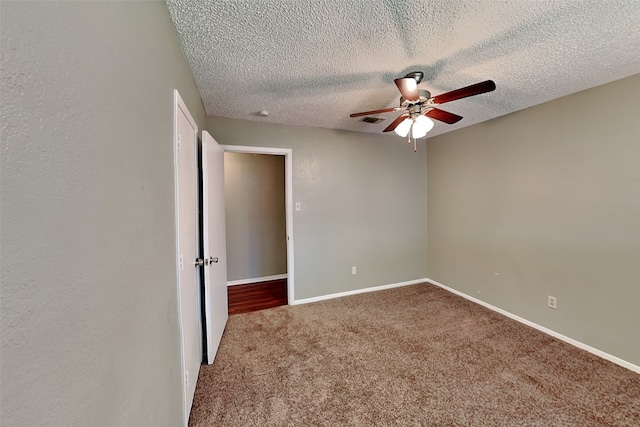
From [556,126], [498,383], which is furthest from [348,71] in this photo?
[498,383]

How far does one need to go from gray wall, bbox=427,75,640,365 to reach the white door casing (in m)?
3.24

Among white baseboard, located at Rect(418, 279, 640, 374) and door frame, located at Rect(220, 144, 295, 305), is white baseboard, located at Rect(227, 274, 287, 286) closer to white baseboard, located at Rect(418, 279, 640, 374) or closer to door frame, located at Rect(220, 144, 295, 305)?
door frame, located at Rect(220, 144, 295, 305)

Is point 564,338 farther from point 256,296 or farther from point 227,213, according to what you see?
point 227,213

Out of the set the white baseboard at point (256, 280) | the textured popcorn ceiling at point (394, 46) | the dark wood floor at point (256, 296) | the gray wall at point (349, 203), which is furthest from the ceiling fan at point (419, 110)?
the white baseboard at point (256, 280)

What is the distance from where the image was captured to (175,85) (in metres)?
1.42

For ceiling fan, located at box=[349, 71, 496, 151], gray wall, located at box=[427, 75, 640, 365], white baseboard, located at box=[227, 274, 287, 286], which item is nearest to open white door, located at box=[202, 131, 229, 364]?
ceiling fan, located at box=[349, 71, 496, 151]

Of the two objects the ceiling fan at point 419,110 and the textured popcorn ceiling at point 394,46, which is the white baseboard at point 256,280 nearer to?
the textured popcorn ceiling at point 394,46

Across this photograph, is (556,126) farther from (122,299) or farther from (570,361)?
(122,299)

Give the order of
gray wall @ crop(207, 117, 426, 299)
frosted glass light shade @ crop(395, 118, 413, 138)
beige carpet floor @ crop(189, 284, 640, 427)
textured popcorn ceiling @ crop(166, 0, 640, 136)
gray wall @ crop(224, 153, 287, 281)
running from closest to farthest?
textured popcorn ceiling @ crop(166, 0, 640, 136), beige carpet floor @ crop(189, 284, 640, 427), frosted glass light shade @ crop(395, 118, 413, 138), gray wall @ crop(207, 117, 426, 299), gray wall @ crop(224, 153, 287, 281)

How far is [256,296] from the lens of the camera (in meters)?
3.65

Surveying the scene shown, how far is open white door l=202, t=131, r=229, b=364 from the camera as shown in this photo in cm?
206

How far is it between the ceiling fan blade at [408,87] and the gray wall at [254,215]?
114 inches

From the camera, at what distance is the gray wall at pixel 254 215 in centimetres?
409

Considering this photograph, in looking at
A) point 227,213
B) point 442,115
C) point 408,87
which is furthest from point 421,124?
point 227,213
